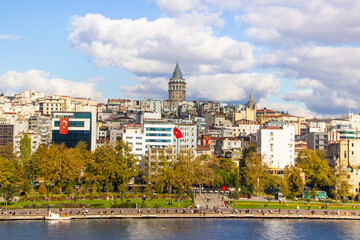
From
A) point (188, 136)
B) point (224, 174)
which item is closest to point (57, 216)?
point (224, 174)

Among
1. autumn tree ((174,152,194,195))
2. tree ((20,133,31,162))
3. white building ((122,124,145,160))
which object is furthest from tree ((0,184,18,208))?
white building ((122,124,145,160))

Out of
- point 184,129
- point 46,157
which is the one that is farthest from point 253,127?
point 46,157

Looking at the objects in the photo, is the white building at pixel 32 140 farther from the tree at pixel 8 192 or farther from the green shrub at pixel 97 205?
the green shrub at pixel 97 205

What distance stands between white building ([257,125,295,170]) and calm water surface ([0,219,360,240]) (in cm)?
4163

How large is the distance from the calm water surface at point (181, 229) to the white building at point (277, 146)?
41.6 m

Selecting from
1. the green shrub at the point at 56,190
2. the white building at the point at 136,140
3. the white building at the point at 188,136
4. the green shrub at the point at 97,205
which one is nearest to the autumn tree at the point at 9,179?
the green shrub at the point at 56,190

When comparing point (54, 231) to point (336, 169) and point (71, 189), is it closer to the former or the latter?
point (71, 189)

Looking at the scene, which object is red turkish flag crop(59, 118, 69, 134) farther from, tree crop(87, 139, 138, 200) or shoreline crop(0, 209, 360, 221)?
shoreline crop(0, 209, 360, 221)

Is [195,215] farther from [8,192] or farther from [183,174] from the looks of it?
[8,192]

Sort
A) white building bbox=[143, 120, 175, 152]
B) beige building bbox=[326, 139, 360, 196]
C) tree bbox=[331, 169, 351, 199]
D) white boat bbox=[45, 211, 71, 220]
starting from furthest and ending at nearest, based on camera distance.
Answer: white building bbox=[143, 120, 175, 152] → beige building bbox=[326, 139, 360, 196] → tree bbox=[331, 169, 351, 199] → white boat bbox=[45, 211, 71, 220]

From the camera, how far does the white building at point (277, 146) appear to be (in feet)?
367

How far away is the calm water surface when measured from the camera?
5871 cm

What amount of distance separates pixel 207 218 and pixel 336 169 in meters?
30.1

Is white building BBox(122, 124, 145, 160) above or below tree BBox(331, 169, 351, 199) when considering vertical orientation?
above
